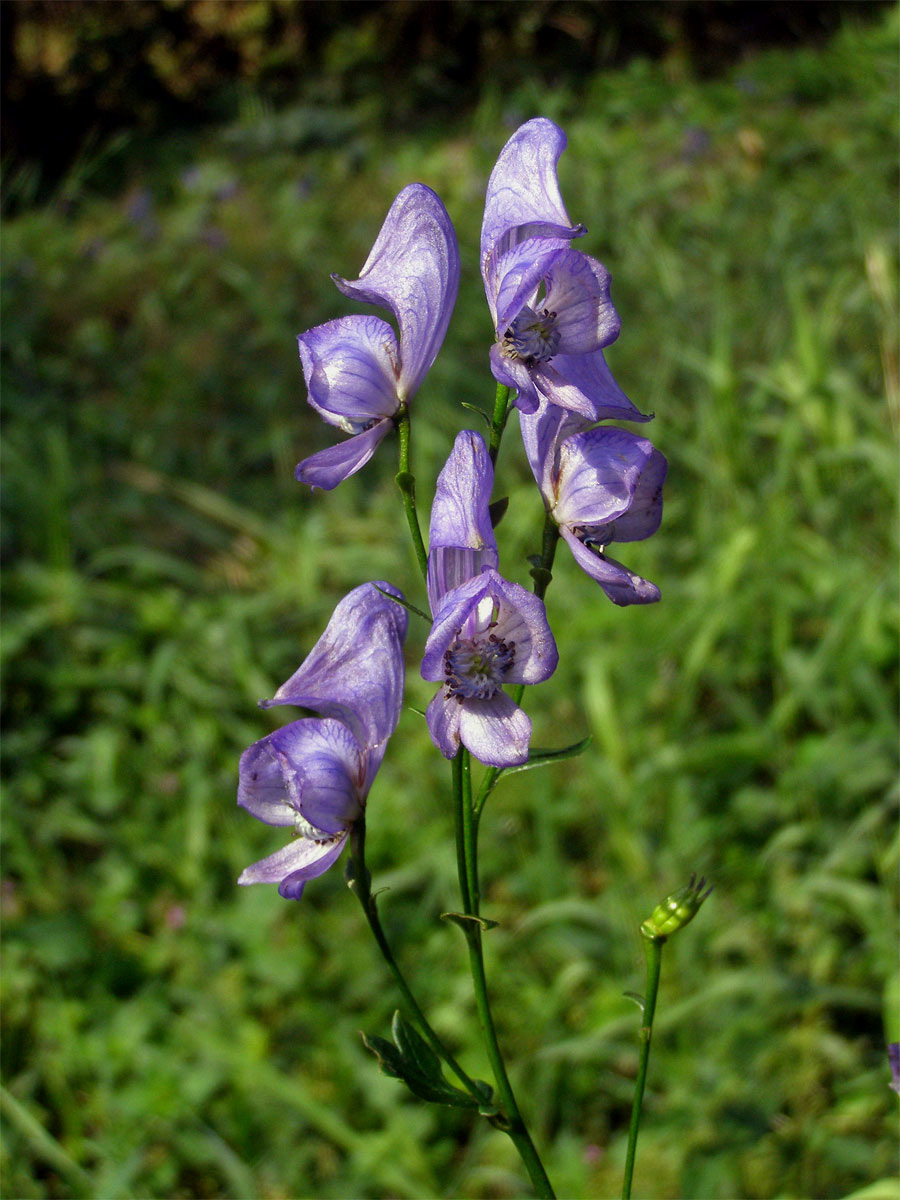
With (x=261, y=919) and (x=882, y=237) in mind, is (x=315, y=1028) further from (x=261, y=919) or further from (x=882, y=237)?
(x=882, y=237)

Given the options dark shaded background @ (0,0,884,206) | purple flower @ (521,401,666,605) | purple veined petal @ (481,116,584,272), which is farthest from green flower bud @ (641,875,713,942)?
dark shaded background @ (0,0,884,206)

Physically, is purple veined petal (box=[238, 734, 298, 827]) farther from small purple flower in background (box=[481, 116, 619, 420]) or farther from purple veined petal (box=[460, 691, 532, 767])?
small purple flower in background (box=[481, 116, 619, 420])

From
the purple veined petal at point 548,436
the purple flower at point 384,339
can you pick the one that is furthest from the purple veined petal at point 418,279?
the purple veined petal at point 548,436

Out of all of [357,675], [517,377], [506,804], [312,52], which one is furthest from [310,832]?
[312,52]

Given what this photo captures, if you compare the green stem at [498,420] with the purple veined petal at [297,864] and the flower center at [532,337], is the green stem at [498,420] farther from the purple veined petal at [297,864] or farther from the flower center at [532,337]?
the purple veined petal at [297,864]

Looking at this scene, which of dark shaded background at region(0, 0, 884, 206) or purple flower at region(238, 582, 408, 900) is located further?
dark shaded background at region(0, 0, 884, 206)

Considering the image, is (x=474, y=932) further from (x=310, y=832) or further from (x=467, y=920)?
(x=310, y=832)
